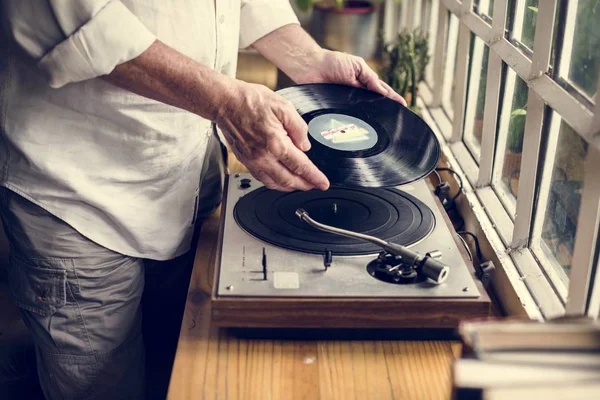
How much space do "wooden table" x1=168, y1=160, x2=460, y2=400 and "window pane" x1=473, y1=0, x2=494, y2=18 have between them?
94cm

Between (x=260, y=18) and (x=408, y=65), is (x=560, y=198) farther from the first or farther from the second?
(x=408, y=65)

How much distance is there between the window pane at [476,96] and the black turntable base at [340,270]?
524 millimetres

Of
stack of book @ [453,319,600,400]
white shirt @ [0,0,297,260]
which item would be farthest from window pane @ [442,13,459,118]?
stack of book @ [453,319,600,400]

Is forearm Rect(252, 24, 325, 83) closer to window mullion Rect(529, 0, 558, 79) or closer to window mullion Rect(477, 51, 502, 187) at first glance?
window mullion Rect(477, 51, 502, 187)

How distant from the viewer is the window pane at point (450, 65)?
87.2 inches

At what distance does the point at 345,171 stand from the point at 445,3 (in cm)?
96

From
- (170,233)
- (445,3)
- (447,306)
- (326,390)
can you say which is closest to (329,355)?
(326,390)

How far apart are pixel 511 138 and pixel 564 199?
0.33 meters

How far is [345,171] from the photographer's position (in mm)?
1380

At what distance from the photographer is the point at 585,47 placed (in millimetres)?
1255

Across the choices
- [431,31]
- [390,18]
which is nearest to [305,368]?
[431,31]

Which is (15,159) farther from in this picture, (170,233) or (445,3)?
(445,3)

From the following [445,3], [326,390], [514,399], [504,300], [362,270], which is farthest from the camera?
[445,3]

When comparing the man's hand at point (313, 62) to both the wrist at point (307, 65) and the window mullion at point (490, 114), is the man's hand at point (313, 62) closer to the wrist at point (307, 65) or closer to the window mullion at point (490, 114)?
the wrist at point (307, 65)
